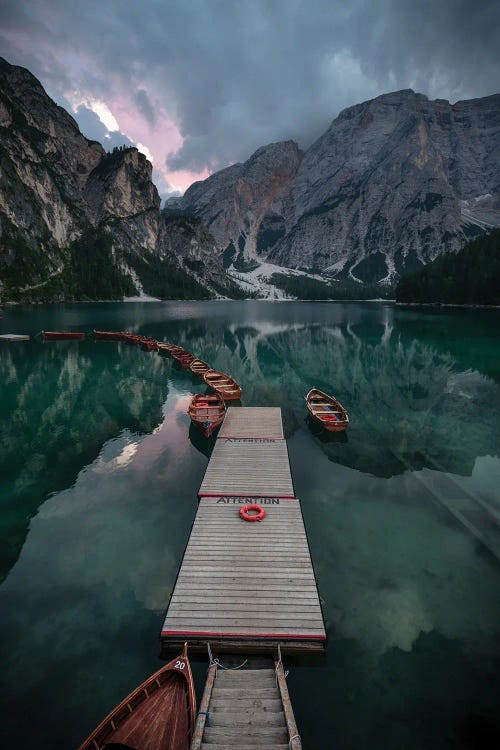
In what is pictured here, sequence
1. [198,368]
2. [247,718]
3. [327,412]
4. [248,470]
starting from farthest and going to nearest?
[198,368], [327,412], [248,470], [247,718]

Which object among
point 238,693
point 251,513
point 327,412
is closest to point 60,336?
point 327,412

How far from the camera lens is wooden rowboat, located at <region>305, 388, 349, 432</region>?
29.4m

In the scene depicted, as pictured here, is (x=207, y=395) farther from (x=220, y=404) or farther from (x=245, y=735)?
(x=245, y=735)

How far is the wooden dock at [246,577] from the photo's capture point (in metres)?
11.0

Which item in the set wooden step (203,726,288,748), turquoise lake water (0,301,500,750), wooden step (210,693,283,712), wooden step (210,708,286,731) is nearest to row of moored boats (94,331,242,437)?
turquoise lake water (0,301,500,750)

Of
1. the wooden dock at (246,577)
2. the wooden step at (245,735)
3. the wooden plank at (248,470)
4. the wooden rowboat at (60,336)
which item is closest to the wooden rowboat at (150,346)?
the wooden rowboat at (60,336)

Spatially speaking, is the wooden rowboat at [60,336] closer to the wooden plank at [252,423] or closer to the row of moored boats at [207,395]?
the row of moored boats at [207,395]

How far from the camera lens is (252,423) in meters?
30.7

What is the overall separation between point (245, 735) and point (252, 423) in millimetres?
22866

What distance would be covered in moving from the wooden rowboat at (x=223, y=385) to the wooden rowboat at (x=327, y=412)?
7.77 metres

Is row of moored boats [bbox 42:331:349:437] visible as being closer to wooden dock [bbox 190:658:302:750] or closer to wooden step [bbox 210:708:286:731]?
wooden dock [bbox 190:658:302:750]

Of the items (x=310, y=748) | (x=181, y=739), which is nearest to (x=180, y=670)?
(x=181, y=739)

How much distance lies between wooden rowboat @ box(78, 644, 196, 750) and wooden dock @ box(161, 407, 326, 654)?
195cm

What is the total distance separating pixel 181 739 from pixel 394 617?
7860mm
